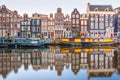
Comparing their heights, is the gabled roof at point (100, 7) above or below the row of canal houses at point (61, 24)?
above

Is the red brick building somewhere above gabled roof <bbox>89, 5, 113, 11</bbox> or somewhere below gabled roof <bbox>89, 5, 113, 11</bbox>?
below

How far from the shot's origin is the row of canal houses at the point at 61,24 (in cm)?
5991

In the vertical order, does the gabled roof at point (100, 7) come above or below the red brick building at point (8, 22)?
above

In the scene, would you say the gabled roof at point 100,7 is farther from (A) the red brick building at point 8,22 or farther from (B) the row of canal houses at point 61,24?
(A) the red brick building at point 8,22

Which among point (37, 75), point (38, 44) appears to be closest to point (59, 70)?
point (37, 75)

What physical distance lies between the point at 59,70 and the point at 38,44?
27407mm

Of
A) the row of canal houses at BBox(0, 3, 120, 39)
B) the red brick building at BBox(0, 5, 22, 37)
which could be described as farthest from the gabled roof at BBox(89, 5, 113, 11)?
the red brick building at BBox(0, 5, 22, 37)

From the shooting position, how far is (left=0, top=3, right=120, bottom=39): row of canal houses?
5991 centimetres

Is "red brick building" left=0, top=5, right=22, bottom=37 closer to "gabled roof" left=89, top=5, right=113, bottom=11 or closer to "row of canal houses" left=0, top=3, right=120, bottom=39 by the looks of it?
"row of canal houses" left=0, top=3, right=120, bottom=39

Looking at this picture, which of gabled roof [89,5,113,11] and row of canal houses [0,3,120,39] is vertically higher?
gabled roof [89,5,113,11]

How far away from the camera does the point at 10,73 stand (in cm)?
1611

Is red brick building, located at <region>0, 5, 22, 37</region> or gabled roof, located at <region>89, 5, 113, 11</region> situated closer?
red brick building, located at <region>0, 5, 22, 37</region>

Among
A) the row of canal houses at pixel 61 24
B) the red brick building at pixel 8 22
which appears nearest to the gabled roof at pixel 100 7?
the row of canal houses at pixel 61 24

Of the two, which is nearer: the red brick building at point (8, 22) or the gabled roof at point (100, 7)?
the red brick building at point (8, 22)
